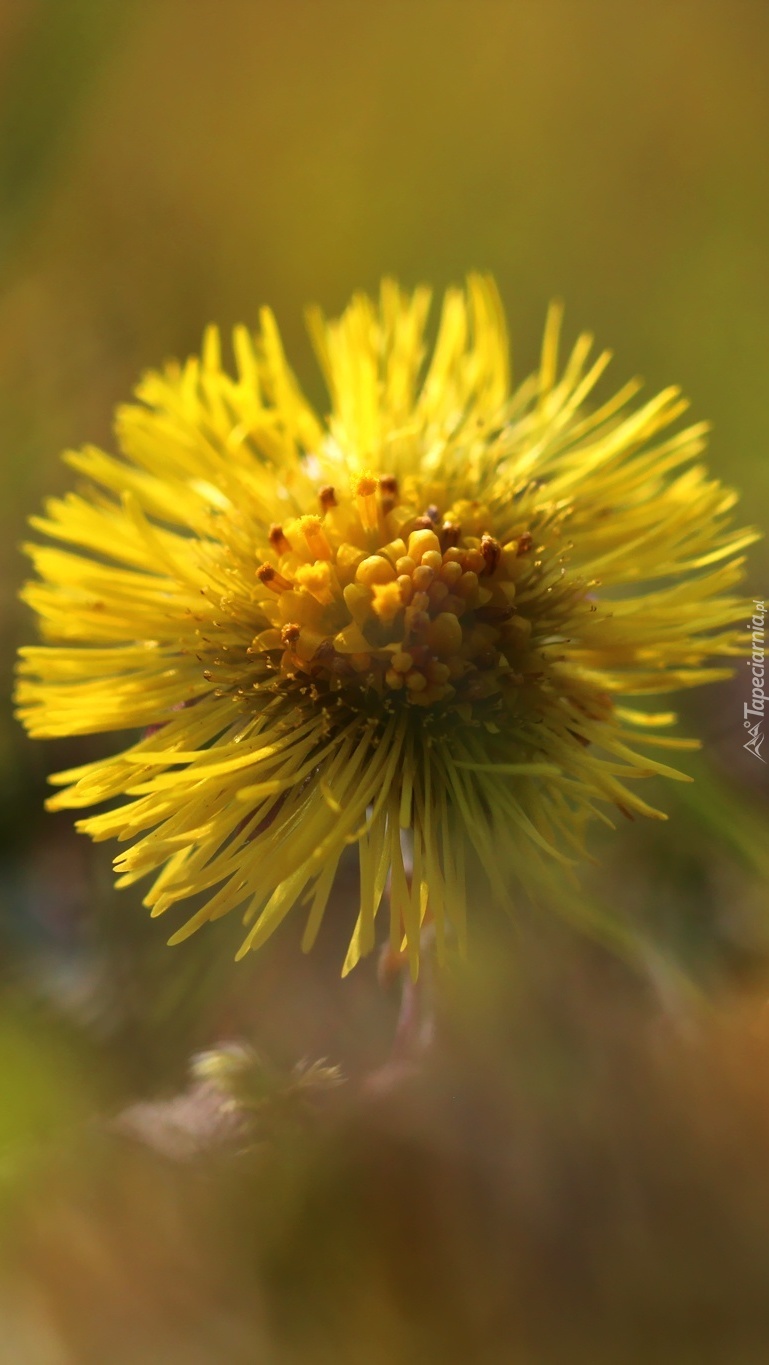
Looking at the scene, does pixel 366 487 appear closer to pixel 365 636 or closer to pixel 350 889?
pixel 365 636

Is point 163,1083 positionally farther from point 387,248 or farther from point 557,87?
point 557,87

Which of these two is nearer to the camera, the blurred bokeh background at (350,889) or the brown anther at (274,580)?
the blurred bokeh background at (350,889)

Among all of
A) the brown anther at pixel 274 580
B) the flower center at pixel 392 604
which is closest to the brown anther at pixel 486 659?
the flower center at pixel 392 604

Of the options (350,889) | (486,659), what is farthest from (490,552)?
(350,889)

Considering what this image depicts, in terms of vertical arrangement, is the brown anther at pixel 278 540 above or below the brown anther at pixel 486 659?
above

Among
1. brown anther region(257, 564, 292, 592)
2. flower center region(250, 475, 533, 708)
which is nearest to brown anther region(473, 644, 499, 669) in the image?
flower center region(250, 475, 533, 708)

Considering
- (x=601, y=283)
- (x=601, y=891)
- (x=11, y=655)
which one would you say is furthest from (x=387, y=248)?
(x=601, y=891)

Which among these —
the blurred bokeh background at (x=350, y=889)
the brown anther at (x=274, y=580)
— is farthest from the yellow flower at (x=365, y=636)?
the blurred bokeh background at (x=350, y=889)

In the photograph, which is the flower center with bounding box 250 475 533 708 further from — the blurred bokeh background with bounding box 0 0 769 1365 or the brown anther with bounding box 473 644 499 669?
the blurred bokeh background with bounding box 0 0 769 1365

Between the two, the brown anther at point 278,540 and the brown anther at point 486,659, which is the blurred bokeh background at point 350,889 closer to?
the brown anther at point 486,659
